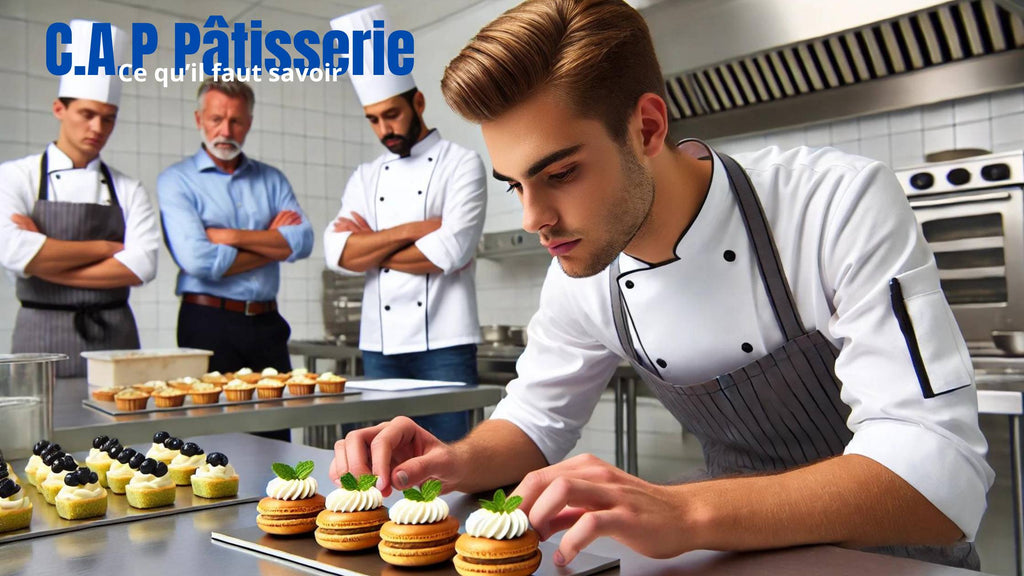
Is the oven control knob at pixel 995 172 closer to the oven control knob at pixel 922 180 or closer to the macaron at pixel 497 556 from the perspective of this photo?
the oven control knob at pixel 922 180

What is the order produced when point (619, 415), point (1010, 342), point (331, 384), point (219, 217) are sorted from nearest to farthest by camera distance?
point (331, 384), point (1010, 342), point (219, 217), point (619, 415)

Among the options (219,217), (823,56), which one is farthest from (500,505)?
(823,56)

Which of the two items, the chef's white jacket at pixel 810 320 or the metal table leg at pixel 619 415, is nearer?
the chef's white jacket at pixel 810 320

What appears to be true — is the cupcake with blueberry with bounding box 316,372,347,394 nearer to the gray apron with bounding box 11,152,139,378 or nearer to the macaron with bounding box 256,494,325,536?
the gray apron with bounding box 11,152,139,378

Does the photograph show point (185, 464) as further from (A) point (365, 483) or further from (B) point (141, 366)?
(B) point (141, 366)

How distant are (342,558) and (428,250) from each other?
2.18 m

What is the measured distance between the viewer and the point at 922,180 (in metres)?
3.17

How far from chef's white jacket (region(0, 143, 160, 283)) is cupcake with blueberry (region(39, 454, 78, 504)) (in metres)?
1.91

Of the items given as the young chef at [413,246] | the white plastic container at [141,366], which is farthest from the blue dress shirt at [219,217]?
the white plastic container at [141,366]

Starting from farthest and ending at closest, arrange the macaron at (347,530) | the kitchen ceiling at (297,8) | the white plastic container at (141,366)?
1. the kitchen ceiling at (297,8)
2. the white plastic container at (141,366)
3. the macaron at (347,530)

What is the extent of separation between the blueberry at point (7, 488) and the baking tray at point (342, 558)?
28cm

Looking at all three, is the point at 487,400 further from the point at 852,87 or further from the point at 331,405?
the point at 852,87

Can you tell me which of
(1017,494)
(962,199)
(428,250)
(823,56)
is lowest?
(1017,494)

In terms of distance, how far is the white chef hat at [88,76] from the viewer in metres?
3.19
